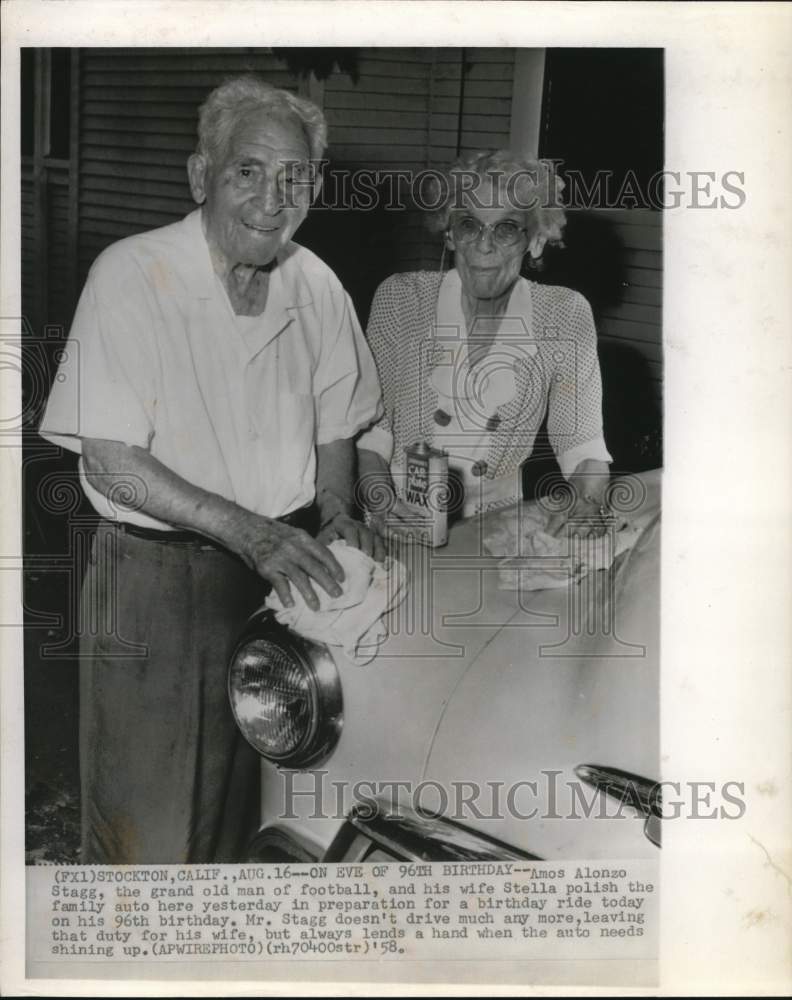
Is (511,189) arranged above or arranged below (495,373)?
above

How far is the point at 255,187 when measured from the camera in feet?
6.49

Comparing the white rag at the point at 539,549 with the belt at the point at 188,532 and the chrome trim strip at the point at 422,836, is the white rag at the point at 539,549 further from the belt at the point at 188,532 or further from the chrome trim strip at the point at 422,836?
the chrome trim strip at the point at 422,836

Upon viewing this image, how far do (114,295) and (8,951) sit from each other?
119cm

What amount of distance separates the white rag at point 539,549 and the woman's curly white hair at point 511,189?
0.48m

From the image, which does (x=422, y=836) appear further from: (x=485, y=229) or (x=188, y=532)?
(x=485, y=229)

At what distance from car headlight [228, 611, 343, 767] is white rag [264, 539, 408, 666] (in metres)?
0.03

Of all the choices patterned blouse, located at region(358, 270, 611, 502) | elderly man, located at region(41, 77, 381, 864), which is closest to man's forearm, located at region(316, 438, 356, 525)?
elderly man, located at region(41, 77, 381, 864)

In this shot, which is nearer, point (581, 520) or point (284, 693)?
point (284, 693)

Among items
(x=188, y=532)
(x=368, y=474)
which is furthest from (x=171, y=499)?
(x=368, y=474)

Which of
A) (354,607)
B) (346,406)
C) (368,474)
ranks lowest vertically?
(354,607)

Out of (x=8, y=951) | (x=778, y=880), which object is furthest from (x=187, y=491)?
(x=778, y=880)

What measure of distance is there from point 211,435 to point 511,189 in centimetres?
66

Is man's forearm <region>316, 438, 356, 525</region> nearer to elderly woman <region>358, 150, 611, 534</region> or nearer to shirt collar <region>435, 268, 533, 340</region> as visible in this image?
elderly woman <region>358, 150, 611, 534</region>

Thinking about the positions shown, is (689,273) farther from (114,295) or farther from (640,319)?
(114,295)
